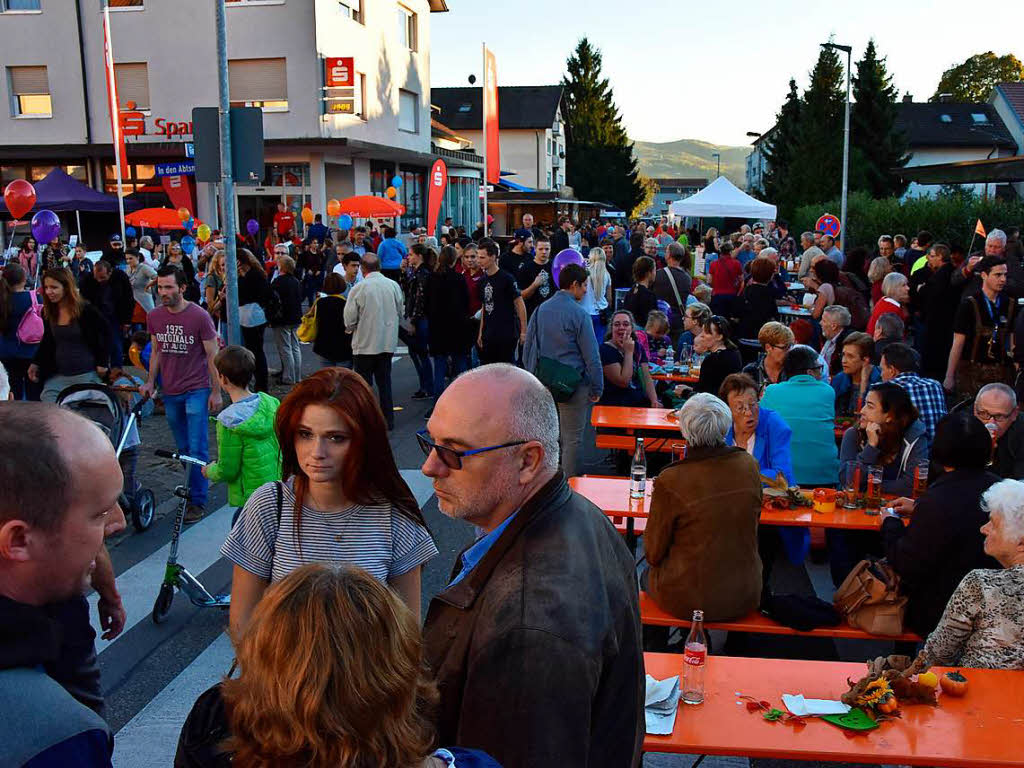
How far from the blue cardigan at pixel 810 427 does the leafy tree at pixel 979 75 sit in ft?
231

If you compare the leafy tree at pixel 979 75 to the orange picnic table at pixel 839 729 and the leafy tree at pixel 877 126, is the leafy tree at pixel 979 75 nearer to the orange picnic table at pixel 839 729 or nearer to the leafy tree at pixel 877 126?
the leafy tree at pixel 877 126

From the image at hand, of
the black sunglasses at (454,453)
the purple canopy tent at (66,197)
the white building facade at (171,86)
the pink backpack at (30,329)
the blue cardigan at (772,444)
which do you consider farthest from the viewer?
the white building facade at (171,86)

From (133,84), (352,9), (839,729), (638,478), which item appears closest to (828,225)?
(638,478)

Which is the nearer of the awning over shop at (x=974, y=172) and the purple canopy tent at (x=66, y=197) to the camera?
the awning over shop at (x=974, y=172)

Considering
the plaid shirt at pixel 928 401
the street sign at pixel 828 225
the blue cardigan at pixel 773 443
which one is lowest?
the blue cardigan at pixel 773 443

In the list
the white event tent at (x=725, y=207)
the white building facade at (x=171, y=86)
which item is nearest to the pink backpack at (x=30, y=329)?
the white event tent at (x=725, y=207)

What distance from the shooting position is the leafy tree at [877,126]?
40594 millimetres

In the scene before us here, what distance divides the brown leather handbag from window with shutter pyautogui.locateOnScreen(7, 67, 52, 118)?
3044 centimetres

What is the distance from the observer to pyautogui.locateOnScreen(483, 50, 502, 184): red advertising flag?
67.0ft

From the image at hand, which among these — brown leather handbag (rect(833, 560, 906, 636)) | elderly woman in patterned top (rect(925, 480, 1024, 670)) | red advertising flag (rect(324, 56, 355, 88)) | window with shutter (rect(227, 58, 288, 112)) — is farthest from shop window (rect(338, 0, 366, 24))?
elderly woman in patterned top (rect(925, 480, 1024, 670))

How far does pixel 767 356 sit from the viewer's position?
7699 millimetres

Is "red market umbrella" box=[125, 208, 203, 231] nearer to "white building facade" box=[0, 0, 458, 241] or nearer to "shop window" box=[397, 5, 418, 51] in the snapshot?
"white building facade" box=[0, 0, 458, 241]

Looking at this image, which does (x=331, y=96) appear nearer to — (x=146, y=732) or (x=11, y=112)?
(x=11, y=112)

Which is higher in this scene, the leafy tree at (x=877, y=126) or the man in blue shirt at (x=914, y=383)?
the leafy tree at (x=877, y=126)
